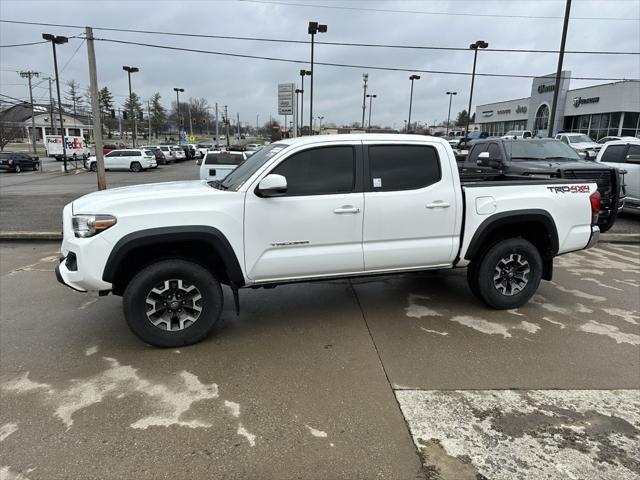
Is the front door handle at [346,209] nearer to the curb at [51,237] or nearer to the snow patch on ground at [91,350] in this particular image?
the snow patch on ground at [91,350]

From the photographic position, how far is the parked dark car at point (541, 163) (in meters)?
8.49

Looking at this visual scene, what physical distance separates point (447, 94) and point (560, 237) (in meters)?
66.9

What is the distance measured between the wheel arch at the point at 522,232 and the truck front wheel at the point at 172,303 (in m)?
2.69

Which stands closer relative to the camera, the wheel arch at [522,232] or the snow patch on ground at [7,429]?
the snow patch on ground at [7,429]

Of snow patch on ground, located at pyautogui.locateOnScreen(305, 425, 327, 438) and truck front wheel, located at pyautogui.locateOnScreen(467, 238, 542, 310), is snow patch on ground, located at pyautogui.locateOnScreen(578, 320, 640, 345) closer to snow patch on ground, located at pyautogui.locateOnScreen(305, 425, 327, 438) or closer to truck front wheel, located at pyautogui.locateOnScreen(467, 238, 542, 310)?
truck front wheel, located at pyautogui.locateOnScreen(467, 238, 542, 310)

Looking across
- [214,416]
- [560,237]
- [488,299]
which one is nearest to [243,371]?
[214,416]

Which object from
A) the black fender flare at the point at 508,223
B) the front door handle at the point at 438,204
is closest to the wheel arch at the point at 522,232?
the black fender flare at the point at 508,223

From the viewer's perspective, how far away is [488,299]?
5047 mm

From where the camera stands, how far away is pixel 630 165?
11078 mm

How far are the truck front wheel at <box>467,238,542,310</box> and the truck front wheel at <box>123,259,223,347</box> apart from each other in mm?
2801

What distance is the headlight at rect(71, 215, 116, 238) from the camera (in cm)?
379

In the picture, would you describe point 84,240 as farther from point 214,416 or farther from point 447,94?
point 447,94

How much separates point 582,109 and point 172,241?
168 feet

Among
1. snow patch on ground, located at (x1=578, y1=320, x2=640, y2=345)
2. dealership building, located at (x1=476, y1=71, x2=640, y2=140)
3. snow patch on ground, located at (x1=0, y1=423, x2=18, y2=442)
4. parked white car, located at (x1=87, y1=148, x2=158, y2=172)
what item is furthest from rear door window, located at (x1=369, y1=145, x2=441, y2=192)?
parked white car, located at (x1=87, y1=148, x2=158, y2=172)
